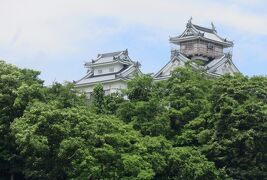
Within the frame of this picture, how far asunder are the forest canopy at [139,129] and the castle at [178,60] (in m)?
12.0

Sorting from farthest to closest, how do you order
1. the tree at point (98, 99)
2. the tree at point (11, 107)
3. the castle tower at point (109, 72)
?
the castle tower at point (109, 72) < the tree at point (98, 99) < the tree at point (11, 107)

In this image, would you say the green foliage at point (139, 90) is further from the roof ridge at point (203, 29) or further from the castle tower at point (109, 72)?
the roof ridge at point (203, 29)

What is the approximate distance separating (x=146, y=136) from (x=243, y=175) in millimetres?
5216

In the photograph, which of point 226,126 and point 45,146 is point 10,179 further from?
point 226,126

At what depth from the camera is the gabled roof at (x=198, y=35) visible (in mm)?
52625

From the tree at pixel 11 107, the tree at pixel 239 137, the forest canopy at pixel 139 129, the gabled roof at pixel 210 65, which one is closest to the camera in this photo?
the forest canopy at pixel 139 129

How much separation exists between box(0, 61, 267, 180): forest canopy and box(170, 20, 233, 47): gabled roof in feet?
43.4

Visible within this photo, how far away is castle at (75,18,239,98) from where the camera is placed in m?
51.8

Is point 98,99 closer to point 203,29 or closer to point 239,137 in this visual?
point 239,137

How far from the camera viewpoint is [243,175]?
33500mm

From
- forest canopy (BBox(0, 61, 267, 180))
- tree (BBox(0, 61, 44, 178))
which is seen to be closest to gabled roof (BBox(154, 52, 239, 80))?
forest canopy (BBox(0, 61, 267, 180))

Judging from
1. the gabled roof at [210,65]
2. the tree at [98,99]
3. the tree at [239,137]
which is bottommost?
the tree at [239,137]

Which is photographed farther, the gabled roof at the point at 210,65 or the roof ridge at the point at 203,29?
the roof ridge at the point at 203,29

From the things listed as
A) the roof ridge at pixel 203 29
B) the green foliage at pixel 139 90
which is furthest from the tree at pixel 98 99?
the roof ridge at pixel 203 29
